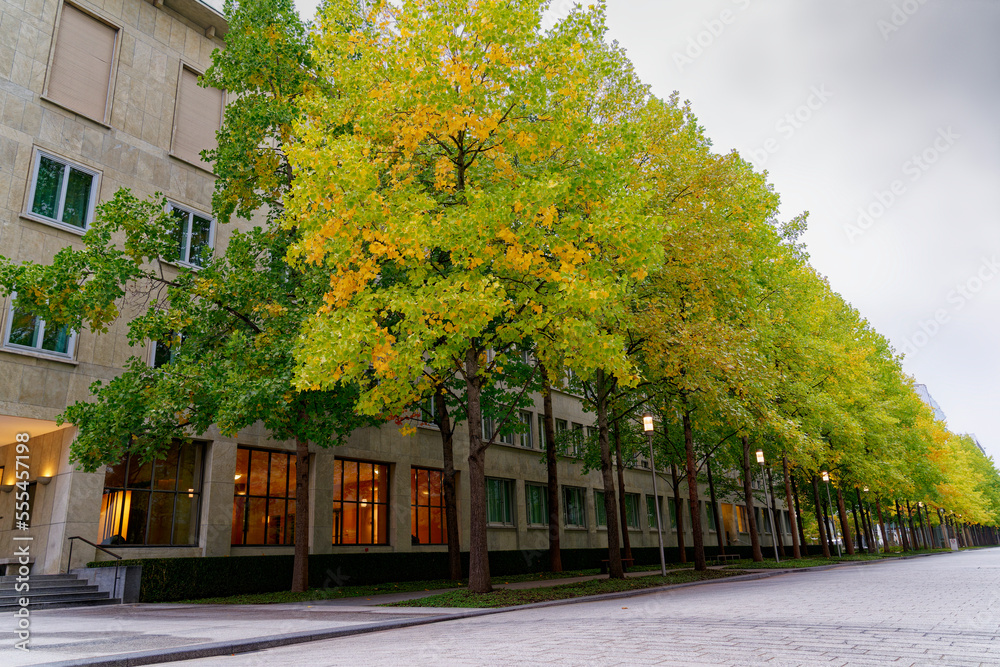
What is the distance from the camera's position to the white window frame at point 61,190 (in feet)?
63.3

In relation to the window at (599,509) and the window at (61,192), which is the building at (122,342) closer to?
the window at (61,192)

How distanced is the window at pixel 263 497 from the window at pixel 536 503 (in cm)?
1304

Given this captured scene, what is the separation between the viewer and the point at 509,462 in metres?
32.5

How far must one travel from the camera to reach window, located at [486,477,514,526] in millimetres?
31198

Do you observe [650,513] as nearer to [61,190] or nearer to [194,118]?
[194,118]

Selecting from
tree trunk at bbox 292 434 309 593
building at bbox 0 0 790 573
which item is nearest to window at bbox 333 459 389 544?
building at bbox 0 0 790 573

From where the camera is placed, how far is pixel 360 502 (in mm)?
25688

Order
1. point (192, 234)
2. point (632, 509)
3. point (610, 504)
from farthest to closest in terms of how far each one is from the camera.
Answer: point (632, 509) → point (192, 234) → point (610, 504)

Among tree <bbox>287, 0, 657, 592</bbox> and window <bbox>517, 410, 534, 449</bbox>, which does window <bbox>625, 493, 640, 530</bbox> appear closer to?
window <bbox>517, 410, 534, 449</bbox>

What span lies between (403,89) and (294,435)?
8.47 metres

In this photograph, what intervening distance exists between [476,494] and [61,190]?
49.7 feet

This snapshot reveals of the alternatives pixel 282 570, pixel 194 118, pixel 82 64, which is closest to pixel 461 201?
pixel 282 570

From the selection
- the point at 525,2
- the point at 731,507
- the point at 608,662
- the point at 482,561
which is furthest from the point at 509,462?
the point at 731,507

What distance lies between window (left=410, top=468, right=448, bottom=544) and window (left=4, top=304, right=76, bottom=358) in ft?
43.4
